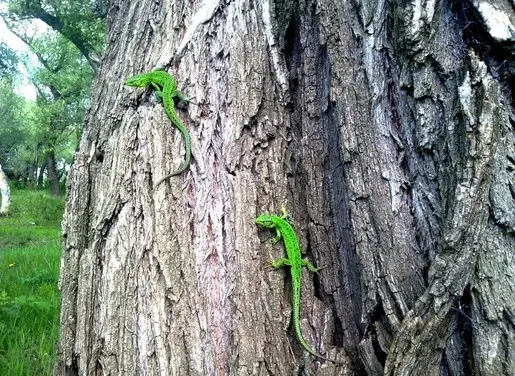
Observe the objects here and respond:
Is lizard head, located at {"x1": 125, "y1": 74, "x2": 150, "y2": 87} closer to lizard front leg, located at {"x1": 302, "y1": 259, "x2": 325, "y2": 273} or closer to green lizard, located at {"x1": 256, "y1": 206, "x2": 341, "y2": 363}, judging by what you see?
green lizard, located at {"x1": 256, "y1": 206, "x2": 341, "y2": 363}

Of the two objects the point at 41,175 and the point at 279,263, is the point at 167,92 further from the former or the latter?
the point at 41,175

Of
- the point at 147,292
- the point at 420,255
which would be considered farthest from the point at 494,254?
the point at 147,292

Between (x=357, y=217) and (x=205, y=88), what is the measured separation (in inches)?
41.5

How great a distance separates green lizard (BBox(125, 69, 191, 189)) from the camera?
2225 millimetres

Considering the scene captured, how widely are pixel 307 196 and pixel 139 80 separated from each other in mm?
1109

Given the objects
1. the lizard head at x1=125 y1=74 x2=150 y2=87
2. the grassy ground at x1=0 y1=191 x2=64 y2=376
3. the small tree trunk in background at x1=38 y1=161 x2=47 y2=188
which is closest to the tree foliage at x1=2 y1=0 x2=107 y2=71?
the grassy ground at x1=0 y1=191 x2=64 y2=376

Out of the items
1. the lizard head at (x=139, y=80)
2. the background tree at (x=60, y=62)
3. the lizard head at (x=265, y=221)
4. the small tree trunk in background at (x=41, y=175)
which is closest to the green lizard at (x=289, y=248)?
the lizard head at (x=265, y=221)

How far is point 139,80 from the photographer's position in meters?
2.40

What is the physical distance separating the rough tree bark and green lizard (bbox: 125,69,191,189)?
5 cm

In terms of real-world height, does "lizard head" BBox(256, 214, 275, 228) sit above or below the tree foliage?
below

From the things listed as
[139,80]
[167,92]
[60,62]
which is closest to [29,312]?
[139,80]

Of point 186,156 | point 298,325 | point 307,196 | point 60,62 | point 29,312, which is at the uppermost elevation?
point 60,62

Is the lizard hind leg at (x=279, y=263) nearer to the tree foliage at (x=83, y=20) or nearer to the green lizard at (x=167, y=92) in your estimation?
the green lizard at (x=167, y=92)

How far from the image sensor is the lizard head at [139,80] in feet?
7.81
